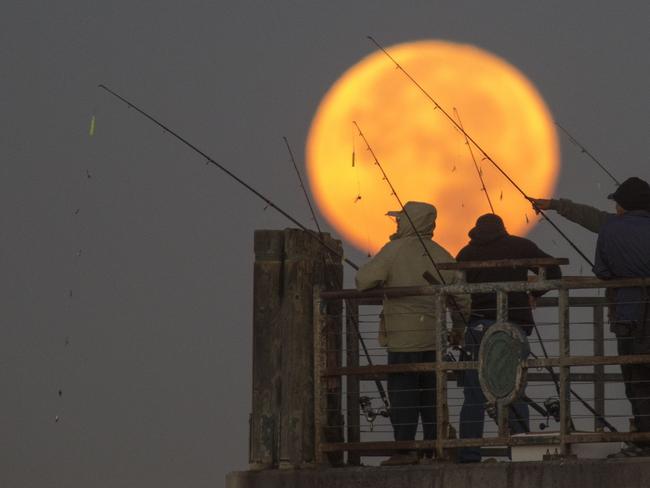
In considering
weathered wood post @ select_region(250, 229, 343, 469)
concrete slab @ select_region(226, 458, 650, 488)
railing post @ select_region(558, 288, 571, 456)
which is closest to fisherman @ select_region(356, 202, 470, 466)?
concrete slab @ select_region(226, 458, 650, 488)

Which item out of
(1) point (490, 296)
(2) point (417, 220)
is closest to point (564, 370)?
(1) point (490, 296)

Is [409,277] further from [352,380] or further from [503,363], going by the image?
[352,380]

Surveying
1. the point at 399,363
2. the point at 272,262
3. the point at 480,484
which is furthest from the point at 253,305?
the point at 480,484

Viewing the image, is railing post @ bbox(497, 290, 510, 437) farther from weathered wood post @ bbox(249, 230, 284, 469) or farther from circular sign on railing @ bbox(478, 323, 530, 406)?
weathered wood post @ bbox(249, 230, 284, 469)

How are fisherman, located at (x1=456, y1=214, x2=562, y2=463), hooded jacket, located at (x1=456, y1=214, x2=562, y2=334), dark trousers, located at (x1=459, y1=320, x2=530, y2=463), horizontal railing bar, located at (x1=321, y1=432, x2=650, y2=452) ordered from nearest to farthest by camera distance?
horizontal railing bar, located at (x1=321, y1=432, x2=650, y2=452)
dark trousers, located at (x1=459, y1=320, x2=530, y2=463)
fisherman, located at (x1=456, y1=214, x2=562, y2=463)
hooded jacket, located at (x1=456, y1=214, x2=562, y2=334)

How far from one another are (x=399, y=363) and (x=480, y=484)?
1.32 meters

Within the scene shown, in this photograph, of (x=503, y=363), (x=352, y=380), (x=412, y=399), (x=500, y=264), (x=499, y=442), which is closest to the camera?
(x=499, y=442)

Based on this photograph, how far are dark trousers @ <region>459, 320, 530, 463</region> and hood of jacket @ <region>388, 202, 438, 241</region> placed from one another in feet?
2.69

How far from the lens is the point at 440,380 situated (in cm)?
1527

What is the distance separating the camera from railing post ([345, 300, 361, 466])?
1639cm

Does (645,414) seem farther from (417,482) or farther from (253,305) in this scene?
(253,305)

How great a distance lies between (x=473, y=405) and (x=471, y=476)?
2.81 ft

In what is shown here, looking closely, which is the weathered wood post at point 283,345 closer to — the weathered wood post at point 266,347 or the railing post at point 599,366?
the weathered wood post at point 266,347

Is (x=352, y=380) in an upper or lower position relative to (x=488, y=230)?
lower
